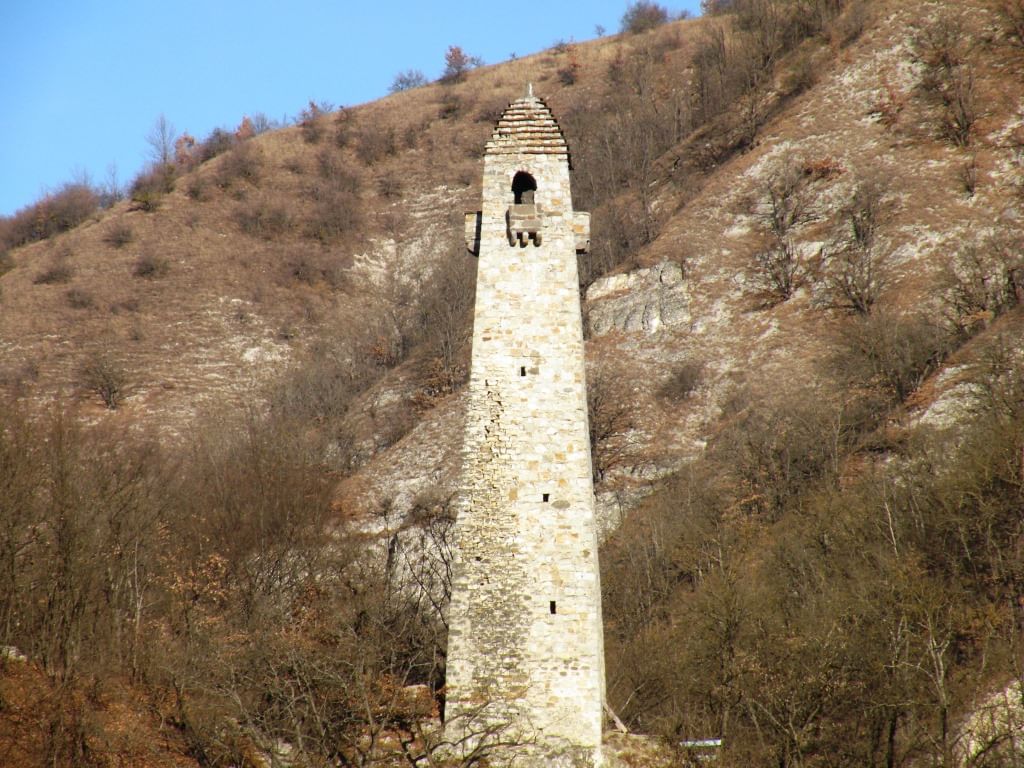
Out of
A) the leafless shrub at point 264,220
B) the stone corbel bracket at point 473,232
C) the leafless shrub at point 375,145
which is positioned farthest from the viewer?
the leafless shrub at point 375,145

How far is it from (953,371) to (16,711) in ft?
99.8

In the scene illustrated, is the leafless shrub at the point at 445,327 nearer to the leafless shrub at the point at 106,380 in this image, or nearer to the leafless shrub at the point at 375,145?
A: the leafless shrub at the point at 106,380

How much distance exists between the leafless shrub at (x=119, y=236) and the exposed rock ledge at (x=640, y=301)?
3532 cm

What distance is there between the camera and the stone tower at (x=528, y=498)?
16.2 meters

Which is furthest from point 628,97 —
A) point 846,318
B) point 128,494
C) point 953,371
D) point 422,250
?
point 128,494

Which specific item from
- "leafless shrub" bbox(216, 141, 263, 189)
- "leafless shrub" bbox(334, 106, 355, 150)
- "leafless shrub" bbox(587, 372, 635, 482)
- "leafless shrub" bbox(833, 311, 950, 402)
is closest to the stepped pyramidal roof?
"leafless shrub" bbox(587, 372, 635, 482)

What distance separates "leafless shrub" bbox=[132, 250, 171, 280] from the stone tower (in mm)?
50779

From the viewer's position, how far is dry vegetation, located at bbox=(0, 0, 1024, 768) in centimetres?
1972

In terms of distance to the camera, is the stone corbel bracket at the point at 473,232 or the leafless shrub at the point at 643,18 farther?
the leafless shrub at the point at 643,18

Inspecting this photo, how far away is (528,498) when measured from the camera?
17.2 m

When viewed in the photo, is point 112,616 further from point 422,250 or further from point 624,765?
point 422,250

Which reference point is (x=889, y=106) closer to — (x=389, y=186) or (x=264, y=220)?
(x=389, y=186)

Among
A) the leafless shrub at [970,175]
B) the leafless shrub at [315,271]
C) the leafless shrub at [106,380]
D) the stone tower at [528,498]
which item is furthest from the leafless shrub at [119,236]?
the stone tower at [528,498]

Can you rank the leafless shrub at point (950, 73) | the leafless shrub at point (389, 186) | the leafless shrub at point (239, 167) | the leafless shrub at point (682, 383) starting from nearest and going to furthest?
the leafless shrub at point (682, 383), the leafless shrub at point (950, 73), the leafless shrub at point (239, 167), the leafless shrub at point (389, 186)
